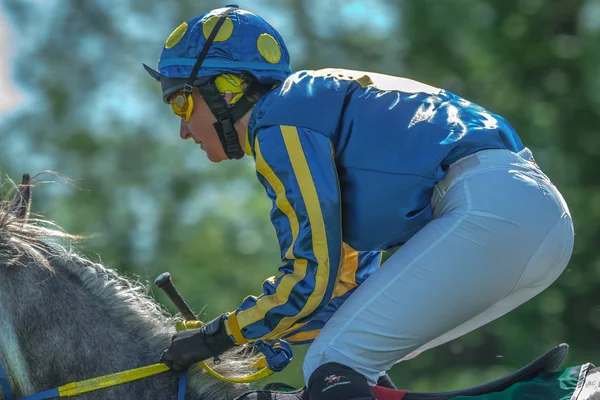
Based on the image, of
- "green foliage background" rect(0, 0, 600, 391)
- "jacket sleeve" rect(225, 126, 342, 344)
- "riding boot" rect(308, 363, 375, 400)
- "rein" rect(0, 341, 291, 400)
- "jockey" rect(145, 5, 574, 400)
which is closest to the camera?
"riding boot" rect(308, 363, 375, 400)

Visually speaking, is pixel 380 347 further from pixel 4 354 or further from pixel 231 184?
pixel 231 184

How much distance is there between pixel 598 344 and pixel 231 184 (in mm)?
6114

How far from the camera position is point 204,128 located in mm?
3414

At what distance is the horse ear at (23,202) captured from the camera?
132 inches

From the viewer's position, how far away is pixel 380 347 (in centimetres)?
283

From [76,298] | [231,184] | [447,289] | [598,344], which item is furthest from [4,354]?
[231,184]

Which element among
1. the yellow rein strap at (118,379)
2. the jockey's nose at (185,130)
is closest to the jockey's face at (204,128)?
the jockey's nose at (185,130)

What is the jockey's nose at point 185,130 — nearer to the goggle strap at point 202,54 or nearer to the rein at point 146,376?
the goggle strap at point 202,54

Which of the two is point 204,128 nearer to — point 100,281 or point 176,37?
point 176,37

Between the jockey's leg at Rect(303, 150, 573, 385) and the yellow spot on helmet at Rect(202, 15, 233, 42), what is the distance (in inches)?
40.2

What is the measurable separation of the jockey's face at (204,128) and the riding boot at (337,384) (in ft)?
3.35

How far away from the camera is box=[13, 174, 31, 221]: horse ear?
11.0 feet

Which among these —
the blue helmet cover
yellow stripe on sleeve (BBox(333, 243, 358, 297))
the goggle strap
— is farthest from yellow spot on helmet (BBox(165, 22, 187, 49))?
yellow stripe on sleeve (BBox(333, 243, 358, 297))

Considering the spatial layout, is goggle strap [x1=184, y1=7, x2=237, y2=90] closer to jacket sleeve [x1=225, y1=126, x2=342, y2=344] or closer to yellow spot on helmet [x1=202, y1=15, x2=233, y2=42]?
yellow spot on helmet [x1=202, y1=15, x2=233, y2=42]
